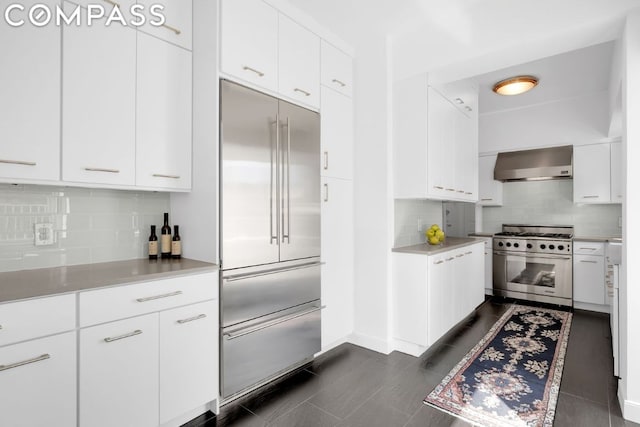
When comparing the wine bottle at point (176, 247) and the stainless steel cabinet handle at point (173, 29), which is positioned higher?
the stainless steel cabinet handle at point (173, 29)

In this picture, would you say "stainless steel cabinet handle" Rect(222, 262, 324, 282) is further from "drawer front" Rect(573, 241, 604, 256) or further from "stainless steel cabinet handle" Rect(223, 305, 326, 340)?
"drawer front" Rect(573, 241, 604, 256)

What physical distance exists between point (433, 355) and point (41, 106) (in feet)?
10.6

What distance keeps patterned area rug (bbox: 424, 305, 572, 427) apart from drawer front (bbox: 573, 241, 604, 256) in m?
1.19

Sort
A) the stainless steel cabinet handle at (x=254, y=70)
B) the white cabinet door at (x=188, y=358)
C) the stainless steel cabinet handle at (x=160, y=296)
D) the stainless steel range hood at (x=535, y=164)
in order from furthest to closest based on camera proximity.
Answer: the stainless steel range hood at (x=535, y=164)
the stainless steel cabinet handle at (x=254, y=70)
the white cabinet door at (x=188, y=358)
the stainless steel cabinet handle at (x=160, y=296)

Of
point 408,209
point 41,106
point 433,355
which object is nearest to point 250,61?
point 41,106

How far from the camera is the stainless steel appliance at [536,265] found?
4.46 metres

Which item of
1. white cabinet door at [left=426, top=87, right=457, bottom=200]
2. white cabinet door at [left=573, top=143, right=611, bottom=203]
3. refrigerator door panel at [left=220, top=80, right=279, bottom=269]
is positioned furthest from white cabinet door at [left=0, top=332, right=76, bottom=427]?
white cabinet door at [left=573, top=143, right=611, bottom=203]

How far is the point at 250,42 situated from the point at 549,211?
16.2 feet

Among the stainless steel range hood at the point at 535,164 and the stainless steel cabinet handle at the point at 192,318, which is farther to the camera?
the stainless steel range hood at the point at 535,164

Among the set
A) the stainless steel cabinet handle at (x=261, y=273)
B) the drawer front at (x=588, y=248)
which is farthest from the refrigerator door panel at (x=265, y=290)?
the drawer front at (x=588, y=248)

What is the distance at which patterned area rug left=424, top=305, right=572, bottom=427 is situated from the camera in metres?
2.13

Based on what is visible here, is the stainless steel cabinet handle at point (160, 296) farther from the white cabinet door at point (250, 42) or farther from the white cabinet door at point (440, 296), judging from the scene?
the white cabinet door at point (440, 296)

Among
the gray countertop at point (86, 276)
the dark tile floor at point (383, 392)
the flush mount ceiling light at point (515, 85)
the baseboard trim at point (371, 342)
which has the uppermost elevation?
the flush mount ceiling light at point (515, 85)

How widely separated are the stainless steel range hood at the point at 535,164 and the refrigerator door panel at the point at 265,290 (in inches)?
147
